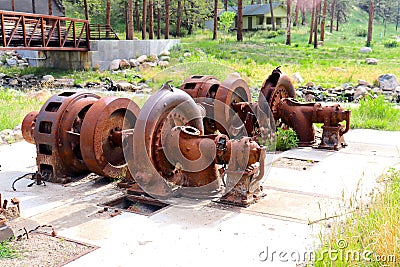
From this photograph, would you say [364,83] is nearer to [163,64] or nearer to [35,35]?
[163,64]

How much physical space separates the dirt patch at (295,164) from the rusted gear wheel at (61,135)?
3382 millimetres

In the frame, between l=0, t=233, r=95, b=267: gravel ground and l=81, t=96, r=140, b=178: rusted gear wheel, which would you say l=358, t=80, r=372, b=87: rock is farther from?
l=0, t=233, r=95, b=267: gravel ground

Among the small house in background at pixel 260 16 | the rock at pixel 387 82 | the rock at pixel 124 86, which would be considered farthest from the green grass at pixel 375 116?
the small house in background at pixel 260 16

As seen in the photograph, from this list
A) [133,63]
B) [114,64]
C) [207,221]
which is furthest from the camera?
[133,63]

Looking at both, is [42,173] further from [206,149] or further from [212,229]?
[212,229]

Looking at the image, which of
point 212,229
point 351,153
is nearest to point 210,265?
point 212,229

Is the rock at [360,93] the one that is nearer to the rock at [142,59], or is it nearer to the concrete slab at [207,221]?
the concrete slab at [207,221]

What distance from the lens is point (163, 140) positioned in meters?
6.76

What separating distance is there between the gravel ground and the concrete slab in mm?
159

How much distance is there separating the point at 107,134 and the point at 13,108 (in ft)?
24.3

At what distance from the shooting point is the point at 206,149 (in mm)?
6676

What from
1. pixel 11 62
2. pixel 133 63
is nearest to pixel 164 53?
pixel 133 63

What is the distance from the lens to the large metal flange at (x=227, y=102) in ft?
30.9

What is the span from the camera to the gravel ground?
496cm
